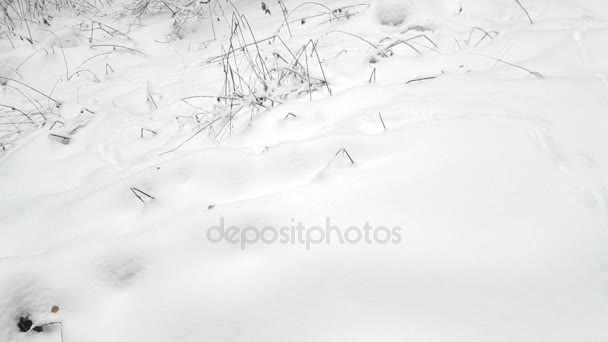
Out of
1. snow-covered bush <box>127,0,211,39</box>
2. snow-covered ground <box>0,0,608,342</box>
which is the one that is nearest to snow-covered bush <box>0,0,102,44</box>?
snow-covered bush <box>127,0,211,39</box>

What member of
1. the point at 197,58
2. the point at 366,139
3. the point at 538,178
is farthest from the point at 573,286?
the point at 197,58

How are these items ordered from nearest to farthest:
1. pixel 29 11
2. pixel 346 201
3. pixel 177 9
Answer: pixel 346 201 → pixel 177 9 → pixel 29 11

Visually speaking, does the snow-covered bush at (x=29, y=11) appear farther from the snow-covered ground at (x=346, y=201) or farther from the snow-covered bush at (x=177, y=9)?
the snow-covered ground at (x=346, y=201)

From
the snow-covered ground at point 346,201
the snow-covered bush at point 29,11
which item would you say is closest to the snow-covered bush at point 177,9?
the snow-covered bush at point 29,11

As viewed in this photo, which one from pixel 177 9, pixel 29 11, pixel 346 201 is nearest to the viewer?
pixel 346 201

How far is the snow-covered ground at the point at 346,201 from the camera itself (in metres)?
0.79

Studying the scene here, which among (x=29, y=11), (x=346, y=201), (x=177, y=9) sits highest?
(x=29, y=11)

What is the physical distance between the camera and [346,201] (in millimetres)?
990

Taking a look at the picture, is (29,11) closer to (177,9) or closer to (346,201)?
(177,9)

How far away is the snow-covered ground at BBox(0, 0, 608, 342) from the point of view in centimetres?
79

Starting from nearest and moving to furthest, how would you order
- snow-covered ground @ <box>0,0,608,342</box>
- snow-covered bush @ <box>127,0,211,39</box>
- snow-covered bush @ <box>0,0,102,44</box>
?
snow-covered ground @ <box>0,0,608,342</box> < snow-covered bush @ <box>127,0,211,39</box> < snow-covered bush @ <box>0,0,102,44</box>

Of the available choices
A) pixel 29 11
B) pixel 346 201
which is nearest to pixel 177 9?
pixel 29 11

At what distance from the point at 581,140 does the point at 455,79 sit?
0.58 meters

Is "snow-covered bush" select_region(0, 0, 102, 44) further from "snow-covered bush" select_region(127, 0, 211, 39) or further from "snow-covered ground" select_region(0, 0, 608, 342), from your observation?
"snow-covered ground" select_region(0, 0, 608, 342)
